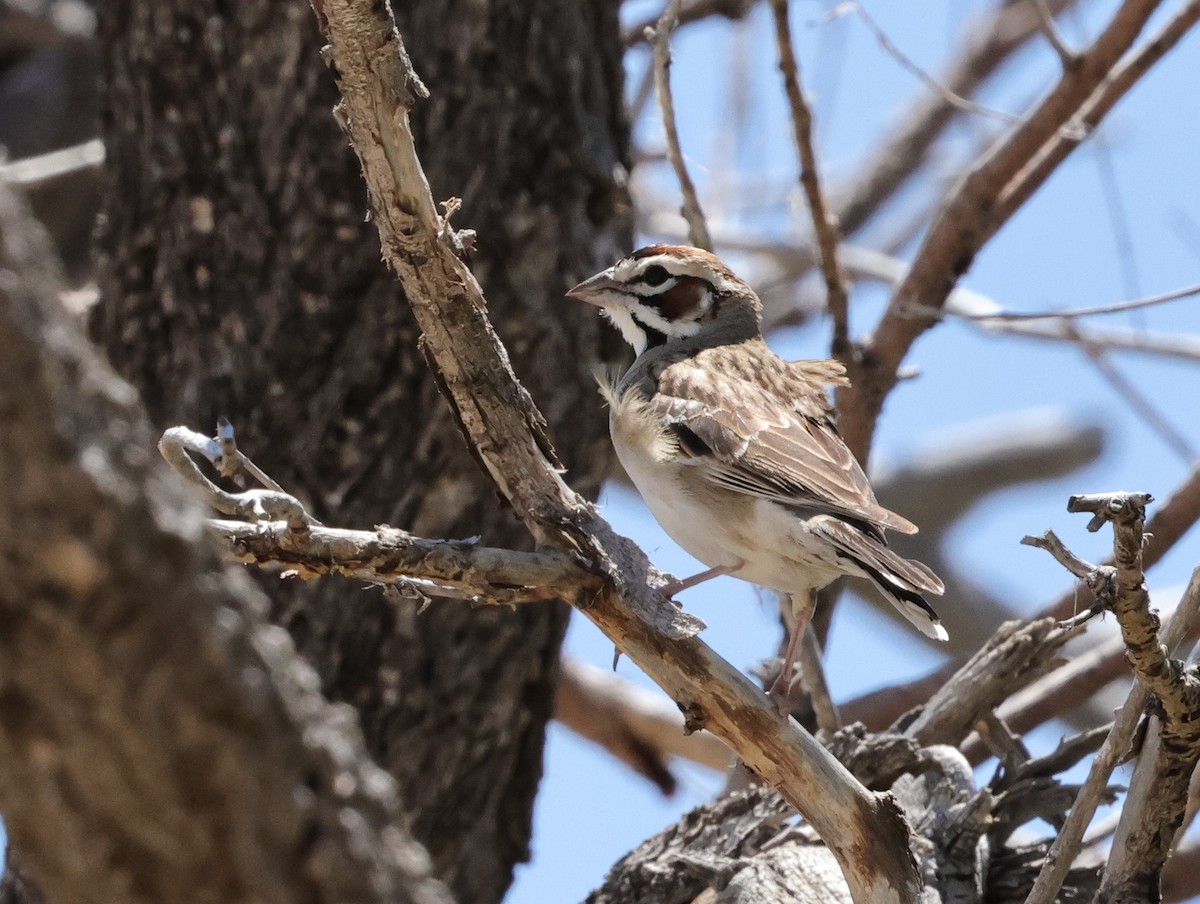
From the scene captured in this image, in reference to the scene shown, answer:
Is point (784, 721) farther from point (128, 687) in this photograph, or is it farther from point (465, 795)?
point (128, 687)

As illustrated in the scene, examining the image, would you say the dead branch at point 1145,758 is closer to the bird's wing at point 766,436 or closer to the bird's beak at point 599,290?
the bird's wing at point 766,436

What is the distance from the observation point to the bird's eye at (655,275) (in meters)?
5.01

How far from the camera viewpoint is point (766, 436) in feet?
14.5

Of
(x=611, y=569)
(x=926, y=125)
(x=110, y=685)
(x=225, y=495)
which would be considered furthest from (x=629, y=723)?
(x=110, y=685)

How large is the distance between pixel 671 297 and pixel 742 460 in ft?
3.68

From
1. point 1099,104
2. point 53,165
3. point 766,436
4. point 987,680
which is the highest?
point 1099,104

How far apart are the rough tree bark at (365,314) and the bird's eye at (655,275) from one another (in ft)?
0.71

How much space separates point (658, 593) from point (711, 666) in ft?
0.66

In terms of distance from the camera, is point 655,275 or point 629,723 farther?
point 629,723

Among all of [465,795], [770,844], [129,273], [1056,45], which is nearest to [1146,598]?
[770,844]

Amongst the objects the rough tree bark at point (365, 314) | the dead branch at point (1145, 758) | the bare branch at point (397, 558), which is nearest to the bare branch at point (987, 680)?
the dead branch at point (1145, 758)

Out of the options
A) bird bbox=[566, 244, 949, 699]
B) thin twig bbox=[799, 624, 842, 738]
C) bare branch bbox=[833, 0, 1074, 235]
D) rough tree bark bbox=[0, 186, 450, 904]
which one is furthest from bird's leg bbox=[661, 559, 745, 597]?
bare branch bbox=[833, 0, 1074, 235]

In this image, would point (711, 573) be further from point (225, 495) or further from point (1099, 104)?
point (1099, 104)

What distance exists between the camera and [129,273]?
4.95 meters
